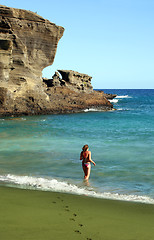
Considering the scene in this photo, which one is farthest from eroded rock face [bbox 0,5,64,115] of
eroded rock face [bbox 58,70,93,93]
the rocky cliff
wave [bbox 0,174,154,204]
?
wave [bbox 0,174,154,204]

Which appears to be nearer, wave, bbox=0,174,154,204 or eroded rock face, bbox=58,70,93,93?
wave, bbox=0,174,154,204

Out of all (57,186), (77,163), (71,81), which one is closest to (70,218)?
(57,186)

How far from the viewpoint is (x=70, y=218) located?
7047 millimetres

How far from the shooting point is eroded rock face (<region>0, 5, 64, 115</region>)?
3397cm

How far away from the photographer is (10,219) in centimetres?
670

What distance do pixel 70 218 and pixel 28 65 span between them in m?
32.7

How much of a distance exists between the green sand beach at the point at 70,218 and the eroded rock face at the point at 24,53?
26393 millimetres

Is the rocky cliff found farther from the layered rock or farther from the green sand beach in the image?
the green sand beach

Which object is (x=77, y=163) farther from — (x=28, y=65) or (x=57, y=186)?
(x=28, y=65)

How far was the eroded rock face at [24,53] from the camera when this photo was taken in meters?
34.0

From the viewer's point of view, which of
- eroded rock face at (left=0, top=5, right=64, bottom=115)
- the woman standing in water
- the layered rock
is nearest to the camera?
the woman standing in water

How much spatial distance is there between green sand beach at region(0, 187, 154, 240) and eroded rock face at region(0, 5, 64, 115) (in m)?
26.4

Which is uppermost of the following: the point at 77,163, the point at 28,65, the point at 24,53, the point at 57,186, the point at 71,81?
the point at 24,53

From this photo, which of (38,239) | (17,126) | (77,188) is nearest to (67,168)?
(77,188)
